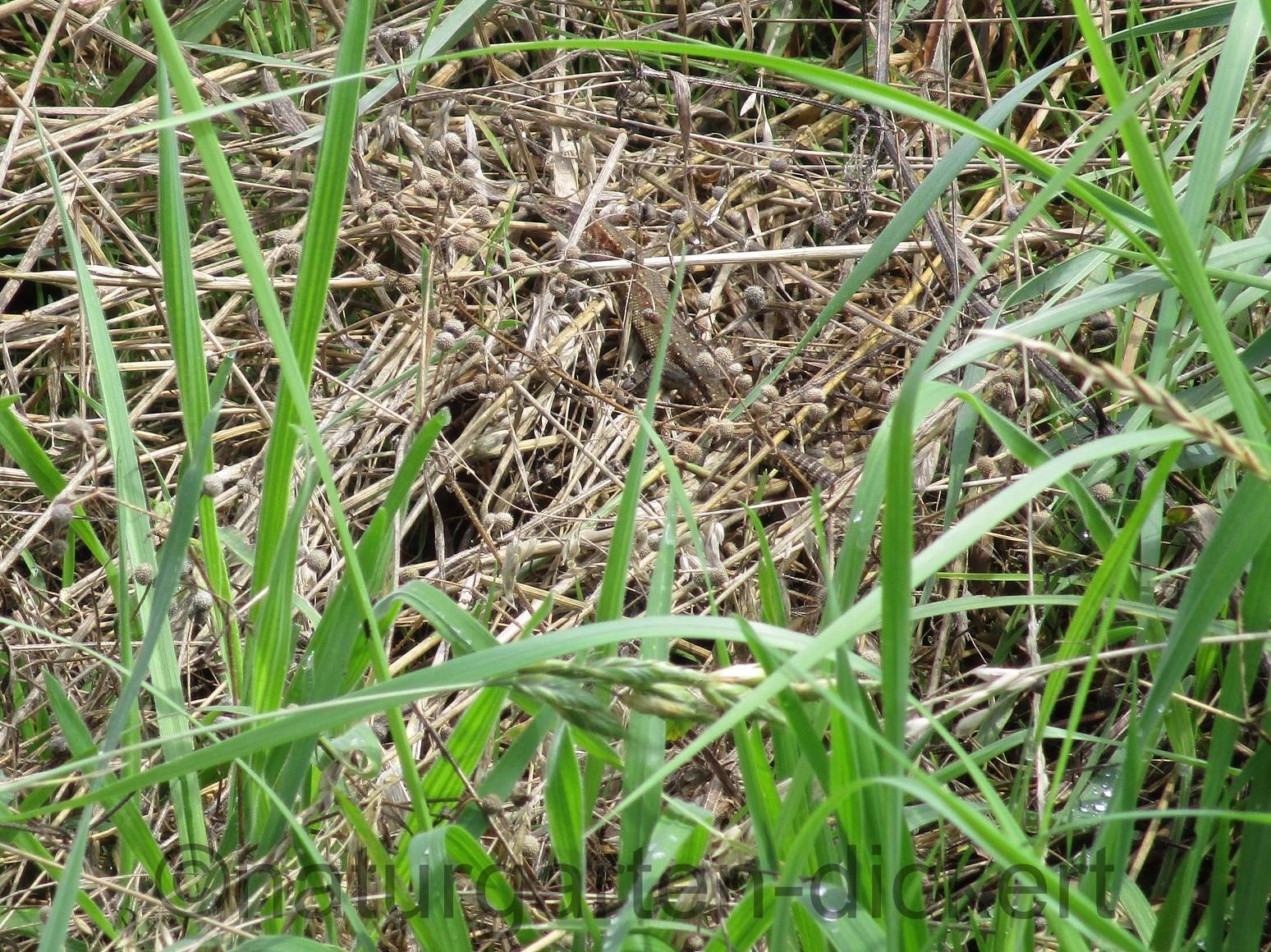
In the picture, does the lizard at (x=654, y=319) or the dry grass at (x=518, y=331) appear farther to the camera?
the lizard at (x=654, y=319)

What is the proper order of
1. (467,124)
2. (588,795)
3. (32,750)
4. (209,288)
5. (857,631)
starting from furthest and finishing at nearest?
(467,124) → (209,288) → (32,750) → (588,795) → (857,631)

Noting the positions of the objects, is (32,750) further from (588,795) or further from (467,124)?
(467,124)

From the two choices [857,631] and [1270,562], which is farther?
[1270,562]

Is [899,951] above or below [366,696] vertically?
below

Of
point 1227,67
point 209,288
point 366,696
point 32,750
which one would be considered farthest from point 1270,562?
point 209,288

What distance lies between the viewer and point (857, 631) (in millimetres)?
780

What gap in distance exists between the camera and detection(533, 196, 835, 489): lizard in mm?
1783

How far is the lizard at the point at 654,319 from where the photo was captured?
178 cm

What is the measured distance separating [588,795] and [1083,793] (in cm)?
59

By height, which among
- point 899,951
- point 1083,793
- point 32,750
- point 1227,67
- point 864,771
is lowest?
point 32,750

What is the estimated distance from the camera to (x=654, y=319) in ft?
6.48

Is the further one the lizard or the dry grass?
the lizard

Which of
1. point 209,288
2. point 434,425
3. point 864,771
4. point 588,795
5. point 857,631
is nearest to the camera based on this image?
point 857,631

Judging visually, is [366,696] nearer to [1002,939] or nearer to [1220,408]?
[1002,939]
